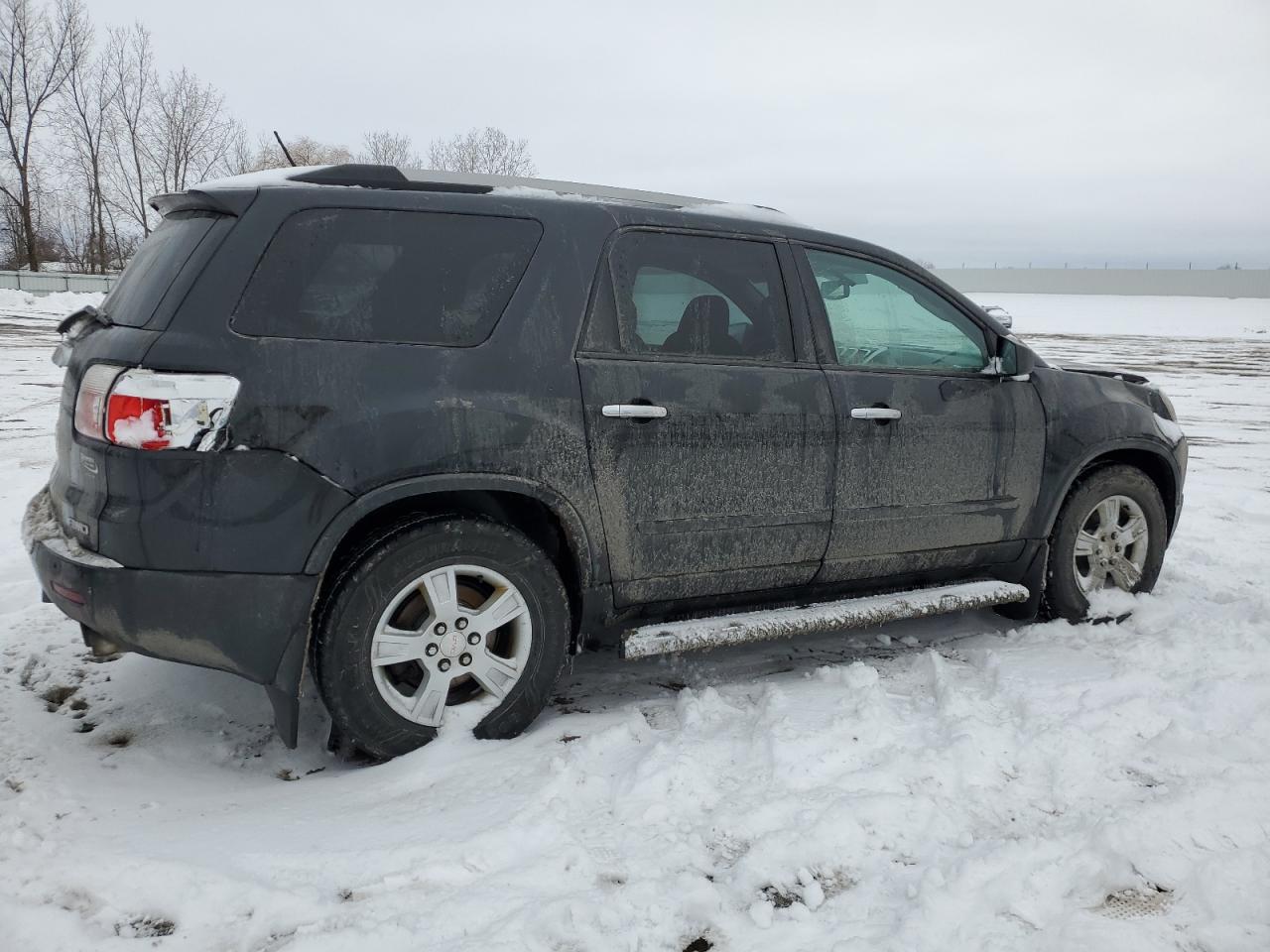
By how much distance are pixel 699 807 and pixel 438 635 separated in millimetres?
1000

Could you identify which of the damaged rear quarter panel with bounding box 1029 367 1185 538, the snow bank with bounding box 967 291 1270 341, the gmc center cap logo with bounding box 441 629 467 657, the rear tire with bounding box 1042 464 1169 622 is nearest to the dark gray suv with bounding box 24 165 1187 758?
the gmc center cap logo with bounding box 441 629 467 657

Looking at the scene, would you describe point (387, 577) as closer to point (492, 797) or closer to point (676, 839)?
point (492, 797)

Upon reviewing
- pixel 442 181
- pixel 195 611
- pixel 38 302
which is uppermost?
pixel 38 302

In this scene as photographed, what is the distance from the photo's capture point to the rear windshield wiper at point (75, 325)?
3.10 meters

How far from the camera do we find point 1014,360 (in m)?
4.07

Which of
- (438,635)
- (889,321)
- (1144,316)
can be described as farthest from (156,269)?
(1144,316)

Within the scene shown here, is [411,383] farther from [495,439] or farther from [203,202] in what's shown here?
[203,202]

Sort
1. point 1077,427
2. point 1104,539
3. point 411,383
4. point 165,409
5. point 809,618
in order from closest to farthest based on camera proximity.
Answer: point 165,409, point 411,383, point 809,618, point 1077,427, point 1104,539

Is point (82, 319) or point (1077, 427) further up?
point (82, 319)

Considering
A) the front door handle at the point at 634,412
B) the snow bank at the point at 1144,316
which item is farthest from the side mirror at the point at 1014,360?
the snow bank at the point at 1144,316

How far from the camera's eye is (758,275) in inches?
145

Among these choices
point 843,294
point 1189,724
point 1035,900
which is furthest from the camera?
point 843,294

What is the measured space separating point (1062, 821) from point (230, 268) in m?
2.99

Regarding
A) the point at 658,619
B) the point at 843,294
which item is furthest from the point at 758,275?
the point at 658,619
